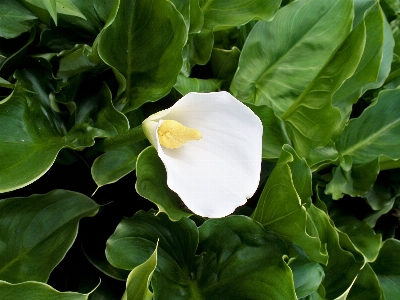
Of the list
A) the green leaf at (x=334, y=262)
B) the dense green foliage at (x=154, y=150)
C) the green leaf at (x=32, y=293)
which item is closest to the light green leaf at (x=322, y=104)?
the dense green foliage at (x=154, y=150)

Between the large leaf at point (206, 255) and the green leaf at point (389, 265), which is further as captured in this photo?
the green leaf at point (389, 265)

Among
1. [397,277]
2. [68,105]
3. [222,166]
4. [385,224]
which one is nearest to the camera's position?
[222,166]

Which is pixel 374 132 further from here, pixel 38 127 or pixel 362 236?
pixel 38 127

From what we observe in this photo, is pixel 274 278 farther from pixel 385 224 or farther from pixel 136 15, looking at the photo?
pixel 385 224

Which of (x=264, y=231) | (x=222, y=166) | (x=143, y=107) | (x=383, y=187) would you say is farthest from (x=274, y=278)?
(x=383, y=187)

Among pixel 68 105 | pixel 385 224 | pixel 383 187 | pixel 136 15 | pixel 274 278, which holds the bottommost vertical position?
pixel 385 224

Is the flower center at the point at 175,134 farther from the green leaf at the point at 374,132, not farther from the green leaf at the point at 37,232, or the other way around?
the green leaf at the point at 374,132

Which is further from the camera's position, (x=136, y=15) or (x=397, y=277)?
(x=397, y=277)
